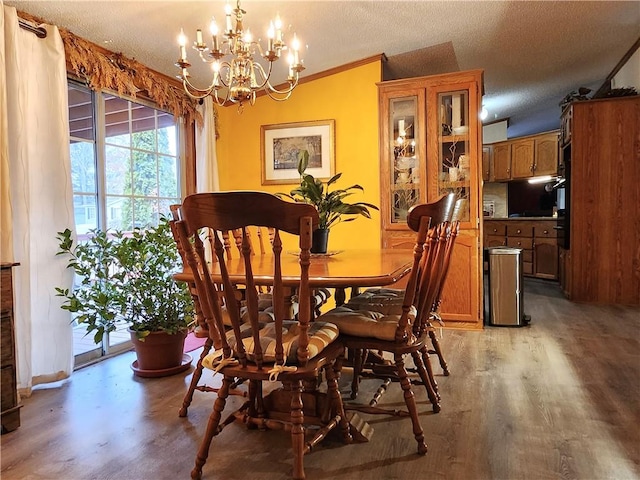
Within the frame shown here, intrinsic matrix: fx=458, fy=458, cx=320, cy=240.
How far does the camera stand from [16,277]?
7.79 ft

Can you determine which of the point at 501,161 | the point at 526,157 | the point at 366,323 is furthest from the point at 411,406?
the point at 501,161

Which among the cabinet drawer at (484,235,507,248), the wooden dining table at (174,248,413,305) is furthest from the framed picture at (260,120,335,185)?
the cabinet drawer at (484,235,507,248)

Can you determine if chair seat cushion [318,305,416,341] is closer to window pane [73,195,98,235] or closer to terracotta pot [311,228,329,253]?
terracotta pot [311,228,329,253]

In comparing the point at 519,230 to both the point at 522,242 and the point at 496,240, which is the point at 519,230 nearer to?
the point at 522,242

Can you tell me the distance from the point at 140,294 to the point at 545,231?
5.36 m

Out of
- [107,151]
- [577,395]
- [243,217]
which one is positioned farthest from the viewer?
[107,151]

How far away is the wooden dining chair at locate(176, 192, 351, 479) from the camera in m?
1.31

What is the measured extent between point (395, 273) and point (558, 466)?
896 mm

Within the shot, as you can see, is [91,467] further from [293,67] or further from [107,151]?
[107,151]

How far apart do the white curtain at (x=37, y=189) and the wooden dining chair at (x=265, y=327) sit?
51.3 inches

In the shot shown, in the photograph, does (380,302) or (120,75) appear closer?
(380,302)

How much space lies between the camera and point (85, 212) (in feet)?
10.00

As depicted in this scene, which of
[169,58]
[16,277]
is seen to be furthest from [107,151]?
[16,277]

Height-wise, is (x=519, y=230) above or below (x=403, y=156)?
below
